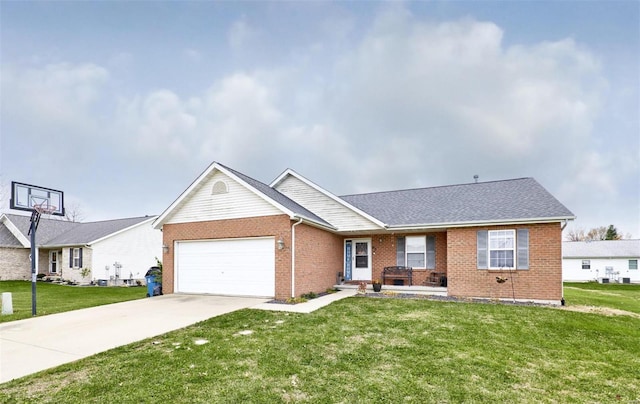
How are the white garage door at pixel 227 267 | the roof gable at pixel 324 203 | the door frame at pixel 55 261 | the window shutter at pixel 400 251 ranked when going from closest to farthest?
the white garage door at pixel 227 267, the roof gable at pixel 324 203, the window shutter at pixel 400 251, the door frame at pixel 55 261

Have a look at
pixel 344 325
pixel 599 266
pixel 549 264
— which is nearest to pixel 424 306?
pixel 344 325

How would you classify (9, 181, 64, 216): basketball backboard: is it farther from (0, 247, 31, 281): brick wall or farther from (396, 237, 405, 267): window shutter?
(0, 247, 31, 281): brick wall

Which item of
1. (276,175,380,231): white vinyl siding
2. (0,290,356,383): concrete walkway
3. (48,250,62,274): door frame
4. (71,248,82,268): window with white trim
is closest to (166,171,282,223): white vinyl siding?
(0,290,356,383): concrete walkway

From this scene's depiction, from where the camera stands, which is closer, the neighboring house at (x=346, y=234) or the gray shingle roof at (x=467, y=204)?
the neighboring house at (x=346, y=234)

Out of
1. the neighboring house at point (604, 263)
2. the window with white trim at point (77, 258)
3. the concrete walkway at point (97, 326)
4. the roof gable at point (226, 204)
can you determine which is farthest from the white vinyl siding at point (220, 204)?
the neighboring house at point (604, 263)

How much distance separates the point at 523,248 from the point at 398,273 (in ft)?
17.8

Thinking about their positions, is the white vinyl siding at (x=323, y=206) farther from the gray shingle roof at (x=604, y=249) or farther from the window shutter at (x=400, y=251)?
the gray shingle roof at (x=604, y=249)

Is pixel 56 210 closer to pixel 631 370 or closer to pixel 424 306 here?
pixel 424 306

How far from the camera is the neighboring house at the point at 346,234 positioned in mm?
12328

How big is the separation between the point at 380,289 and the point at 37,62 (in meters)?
20.3

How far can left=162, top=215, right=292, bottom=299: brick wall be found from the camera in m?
12.2

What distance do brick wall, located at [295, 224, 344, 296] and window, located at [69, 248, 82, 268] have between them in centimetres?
2015

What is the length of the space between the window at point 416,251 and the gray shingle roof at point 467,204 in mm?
1343

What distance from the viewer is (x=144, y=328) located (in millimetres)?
8148
